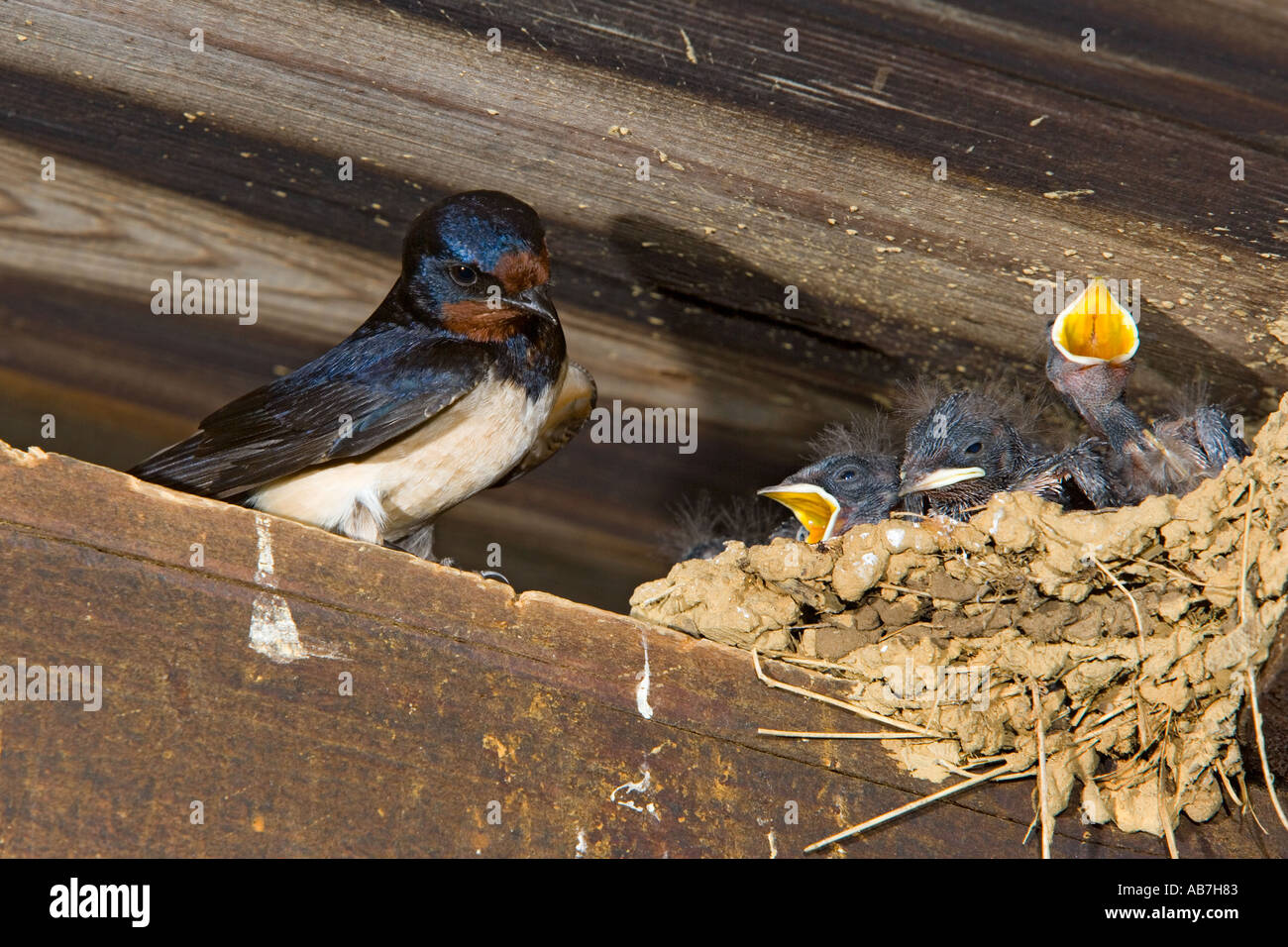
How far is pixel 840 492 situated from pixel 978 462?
1.06ft

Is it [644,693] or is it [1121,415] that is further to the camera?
[1121,415]

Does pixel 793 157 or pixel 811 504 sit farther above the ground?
pixel 793 157

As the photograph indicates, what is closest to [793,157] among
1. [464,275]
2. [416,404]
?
[464,275]

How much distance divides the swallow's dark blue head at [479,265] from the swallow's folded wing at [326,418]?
2.7 inches

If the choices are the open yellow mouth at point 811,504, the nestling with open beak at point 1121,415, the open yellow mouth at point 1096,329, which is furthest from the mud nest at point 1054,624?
the open yellow mouth at point 811,504

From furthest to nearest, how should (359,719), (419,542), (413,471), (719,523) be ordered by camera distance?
1. (719,523)
2. (419,542)
3. (413,471)
4. (359,719)

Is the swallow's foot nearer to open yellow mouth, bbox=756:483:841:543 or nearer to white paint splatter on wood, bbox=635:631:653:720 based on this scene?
open yellow mouth, bbox=756:483:841:543

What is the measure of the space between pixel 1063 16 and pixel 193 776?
61.3 inches

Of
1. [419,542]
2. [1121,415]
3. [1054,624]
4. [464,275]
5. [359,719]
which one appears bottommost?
[359,719]

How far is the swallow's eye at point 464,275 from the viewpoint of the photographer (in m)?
2.32

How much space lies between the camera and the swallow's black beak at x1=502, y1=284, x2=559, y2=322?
2.28 meters

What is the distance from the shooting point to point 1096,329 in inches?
90.4

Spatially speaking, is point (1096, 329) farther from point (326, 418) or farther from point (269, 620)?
point (269, 620)

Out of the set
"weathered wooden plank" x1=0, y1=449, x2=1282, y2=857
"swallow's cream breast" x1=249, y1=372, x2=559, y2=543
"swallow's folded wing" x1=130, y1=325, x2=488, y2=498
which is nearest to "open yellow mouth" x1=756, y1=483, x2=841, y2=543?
"swallow's cream breast" x1=249, y1=372, x2=559, y2=543
